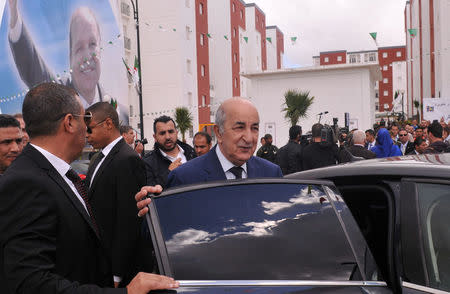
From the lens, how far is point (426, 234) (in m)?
2.02

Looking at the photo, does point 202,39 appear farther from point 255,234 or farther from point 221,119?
point 255,234

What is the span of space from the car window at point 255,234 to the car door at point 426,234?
0.91 feet

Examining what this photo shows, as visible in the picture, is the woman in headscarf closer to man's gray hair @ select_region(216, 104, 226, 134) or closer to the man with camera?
the man with camera

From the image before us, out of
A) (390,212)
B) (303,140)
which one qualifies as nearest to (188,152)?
(390,212)

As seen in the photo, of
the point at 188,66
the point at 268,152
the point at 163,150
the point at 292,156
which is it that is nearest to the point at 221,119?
the point at 163,150

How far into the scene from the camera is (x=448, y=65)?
35156 millimetres

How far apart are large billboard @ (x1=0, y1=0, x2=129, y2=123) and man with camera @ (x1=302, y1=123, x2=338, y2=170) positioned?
16.1 metres

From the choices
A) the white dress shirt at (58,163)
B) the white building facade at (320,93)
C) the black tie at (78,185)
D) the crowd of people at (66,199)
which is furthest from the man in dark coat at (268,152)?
the white building facade at (320,93)

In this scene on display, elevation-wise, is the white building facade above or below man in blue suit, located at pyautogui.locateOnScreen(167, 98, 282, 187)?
above

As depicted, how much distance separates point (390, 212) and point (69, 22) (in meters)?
27.1

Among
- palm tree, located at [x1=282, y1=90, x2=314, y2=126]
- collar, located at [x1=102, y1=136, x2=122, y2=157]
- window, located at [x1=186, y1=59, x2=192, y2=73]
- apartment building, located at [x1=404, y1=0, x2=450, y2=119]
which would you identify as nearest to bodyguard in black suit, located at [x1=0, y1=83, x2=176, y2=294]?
collar, located at [x1=102, y1=136, x2=122, y2=157]

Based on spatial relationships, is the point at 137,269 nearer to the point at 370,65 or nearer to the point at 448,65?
the point at 370,65

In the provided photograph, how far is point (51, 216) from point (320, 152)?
255 inches

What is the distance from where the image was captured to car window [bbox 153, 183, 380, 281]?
1830 millimetres
